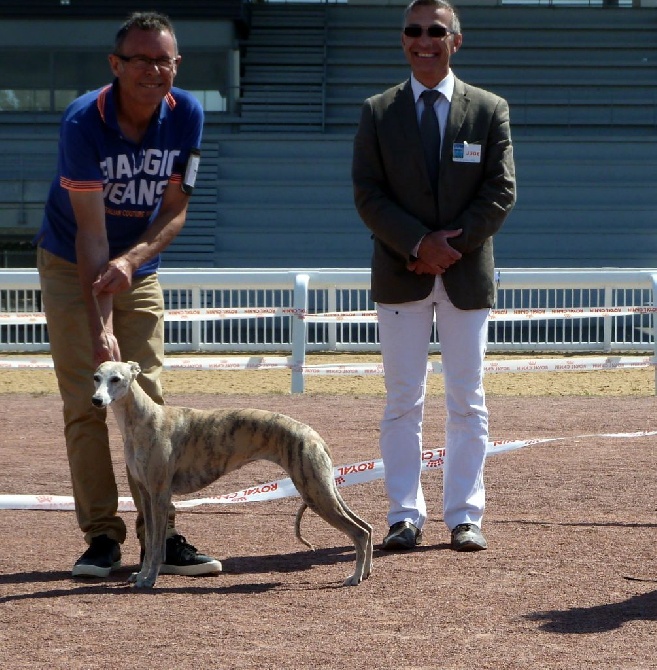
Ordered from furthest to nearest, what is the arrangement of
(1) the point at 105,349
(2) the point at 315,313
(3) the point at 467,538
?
(2) the point at 315,313 < (3) the point at 467,538 < (1) the point at 105,349

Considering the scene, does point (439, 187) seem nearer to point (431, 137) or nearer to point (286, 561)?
point (431, 137)

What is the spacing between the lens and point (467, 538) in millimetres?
5852

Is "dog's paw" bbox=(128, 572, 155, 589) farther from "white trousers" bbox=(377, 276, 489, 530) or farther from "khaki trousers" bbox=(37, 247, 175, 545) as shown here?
"white trousers" bbox=(377, 276, 489, 530)

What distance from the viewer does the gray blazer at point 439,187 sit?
19.2 ft

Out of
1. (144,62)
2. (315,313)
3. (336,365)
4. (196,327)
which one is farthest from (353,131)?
(144,62)

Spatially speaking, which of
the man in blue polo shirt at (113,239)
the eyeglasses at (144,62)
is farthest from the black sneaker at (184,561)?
the eyeglasses at (144,62)

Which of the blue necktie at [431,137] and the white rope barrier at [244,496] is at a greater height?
the blue necktie at [431,137]

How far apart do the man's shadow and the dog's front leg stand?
149 centimetres

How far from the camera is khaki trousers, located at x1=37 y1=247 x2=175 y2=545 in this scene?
5594 mm

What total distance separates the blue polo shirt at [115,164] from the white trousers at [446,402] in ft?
3.88

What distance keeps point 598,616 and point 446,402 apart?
5.03 ft

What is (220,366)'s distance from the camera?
1273 cm

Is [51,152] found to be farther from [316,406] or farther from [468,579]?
[468,579]

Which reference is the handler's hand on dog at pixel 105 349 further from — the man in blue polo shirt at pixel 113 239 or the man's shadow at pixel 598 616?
the man's shadow at pixel 598 616
